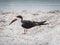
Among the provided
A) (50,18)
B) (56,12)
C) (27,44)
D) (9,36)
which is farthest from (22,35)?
(56,12)

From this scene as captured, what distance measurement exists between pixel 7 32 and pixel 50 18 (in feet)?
6.91

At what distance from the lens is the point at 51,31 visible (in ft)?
21.3

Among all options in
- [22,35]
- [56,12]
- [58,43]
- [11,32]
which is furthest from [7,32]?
[56,12]

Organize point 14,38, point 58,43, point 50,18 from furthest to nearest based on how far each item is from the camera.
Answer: point 50,18, point 14,38, point 58,43

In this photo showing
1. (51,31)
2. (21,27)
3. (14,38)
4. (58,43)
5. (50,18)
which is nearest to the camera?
(58,43)

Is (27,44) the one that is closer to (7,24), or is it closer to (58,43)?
(58,43)

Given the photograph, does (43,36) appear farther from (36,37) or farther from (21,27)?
(21,27)

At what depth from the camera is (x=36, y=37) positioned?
603 centimetres

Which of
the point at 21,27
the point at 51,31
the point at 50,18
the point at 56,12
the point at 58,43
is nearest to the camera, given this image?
the point at 58,43

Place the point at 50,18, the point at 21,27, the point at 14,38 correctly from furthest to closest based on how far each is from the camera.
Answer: the point at 50,18, the point at 21,27, the point at 14,38

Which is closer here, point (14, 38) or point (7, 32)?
point (14, 38)

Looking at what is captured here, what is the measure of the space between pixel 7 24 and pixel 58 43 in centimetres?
245

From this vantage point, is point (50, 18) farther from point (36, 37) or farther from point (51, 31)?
point (36, 37)

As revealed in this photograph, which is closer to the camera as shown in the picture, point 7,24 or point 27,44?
point 27,44
